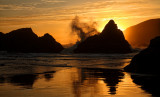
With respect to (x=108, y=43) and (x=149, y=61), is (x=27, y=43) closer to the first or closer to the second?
(x=108, y=43)

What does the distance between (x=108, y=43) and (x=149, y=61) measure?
88.6 metres

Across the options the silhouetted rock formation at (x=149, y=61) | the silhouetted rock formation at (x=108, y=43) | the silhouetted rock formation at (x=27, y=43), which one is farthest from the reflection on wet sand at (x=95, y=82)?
the silhouetted rock formation at (x=27, y=43)

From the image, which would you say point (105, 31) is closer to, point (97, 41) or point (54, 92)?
point (97, 41)

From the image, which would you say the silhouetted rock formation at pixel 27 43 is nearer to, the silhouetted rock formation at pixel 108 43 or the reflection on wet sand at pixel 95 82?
the silhouetted rock formation at pixel 108 43

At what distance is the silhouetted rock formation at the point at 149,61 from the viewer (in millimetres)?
18261

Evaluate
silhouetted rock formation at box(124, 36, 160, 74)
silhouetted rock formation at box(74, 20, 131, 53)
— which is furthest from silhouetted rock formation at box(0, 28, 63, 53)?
silhouetted rock formation at box(124, 36, 160, 74)

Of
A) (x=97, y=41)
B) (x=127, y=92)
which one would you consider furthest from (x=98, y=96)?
(x=97, y=41)

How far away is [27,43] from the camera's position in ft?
556

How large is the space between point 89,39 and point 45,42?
198ft

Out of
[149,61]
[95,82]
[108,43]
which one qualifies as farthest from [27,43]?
[95,82]

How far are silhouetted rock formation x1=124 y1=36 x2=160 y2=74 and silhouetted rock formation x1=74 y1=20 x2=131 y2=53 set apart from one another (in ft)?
264

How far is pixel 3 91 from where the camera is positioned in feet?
36.3

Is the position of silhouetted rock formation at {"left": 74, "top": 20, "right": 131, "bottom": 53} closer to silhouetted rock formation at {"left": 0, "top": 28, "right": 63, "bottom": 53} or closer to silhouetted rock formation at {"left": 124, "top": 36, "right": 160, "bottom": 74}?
silhouetted rock formation at {"left": 0, "top": 28, "right": 63, "bottom": 53}

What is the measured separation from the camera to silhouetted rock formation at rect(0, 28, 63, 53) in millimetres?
158150
